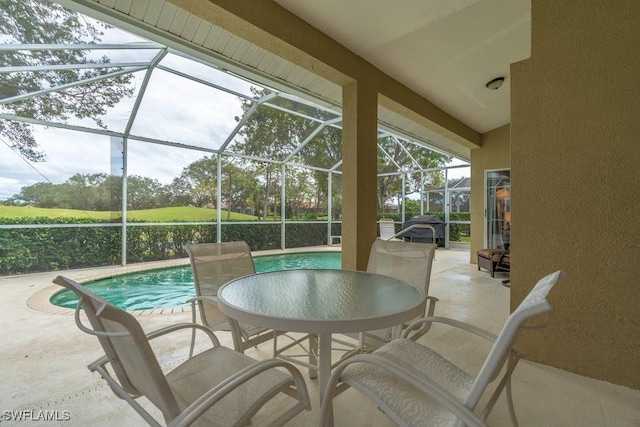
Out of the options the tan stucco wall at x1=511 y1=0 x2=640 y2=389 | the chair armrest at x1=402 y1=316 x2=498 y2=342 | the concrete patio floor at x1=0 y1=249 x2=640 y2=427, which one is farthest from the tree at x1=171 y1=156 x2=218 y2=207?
the chair armrest at x1=402 y1=316 x2=498 y2=342

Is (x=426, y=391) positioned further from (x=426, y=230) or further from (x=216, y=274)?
(x=426, y=230)

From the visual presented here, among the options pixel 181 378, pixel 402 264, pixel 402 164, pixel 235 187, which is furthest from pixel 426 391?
pixel 402 164

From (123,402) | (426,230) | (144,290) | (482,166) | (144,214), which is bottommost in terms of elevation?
(144,290)

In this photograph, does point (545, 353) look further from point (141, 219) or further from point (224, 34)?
point (141, 219)

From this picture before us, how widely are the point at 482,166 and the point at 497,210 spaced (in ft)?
3.72

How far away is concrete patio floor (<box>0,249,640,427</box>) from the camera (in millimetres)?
1632

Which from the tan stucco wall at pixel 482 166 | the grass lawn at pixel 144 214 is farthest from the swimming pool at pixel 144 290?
the tan stucco wall at pixel 482 166

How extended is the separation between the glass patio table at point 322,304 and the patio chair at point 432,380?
0.14 meters

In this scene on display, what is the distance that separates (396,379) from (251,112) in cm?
598

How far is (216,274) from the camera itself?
2160mm

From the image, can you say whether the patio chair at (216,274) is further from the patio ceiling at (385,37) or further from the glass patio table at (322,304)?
the patio ceiling at (385,37)

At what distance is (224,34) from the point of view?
2.79m

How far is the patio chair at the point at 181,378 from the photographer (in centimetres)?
87

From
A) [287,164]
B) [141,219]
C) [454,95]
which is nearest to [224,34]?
[454,95]
